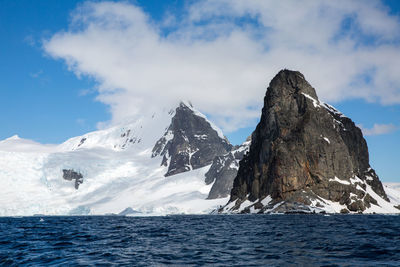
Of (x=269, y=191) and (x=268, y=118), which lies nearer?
(x=269, y=191)

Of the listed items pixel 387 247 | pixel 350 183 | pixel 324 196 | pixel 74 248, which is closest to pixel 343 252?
pixel 387 247

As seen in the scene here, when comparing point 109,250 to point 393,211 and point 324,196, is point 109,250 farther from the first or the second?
point 393,211

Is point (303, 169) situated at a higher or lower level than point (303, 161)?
lower

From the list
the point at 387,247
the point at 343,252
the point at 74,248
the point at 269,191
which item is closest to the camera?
A: the point at 343,252

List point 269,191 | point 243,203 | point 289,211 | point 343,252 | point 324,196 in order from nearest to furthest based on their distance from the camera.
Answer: point 343,252 < point 289,211 < point 324,196 < point 269,191 < point 243,203

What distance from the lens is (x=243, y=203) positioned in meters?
194

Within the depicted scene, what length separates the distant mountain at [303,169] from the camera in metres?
166

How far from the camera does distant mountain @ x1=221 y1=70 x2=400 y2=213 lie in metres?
166

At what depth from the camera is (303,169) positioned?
173875mm

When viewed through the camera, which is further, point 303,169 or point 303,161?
point 303,161

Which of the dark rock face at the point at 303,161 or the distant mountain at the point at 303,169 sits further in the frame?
the dark rock face at the point at 303,161

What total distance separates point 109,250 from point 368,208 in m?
166

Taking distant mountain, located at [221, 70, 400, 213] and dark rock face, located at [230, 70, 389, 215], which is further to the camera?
dark rock face, located at [230, 70, 389, 215]

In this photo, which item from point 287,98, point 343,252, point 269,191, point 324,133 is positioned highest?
point 287,98
